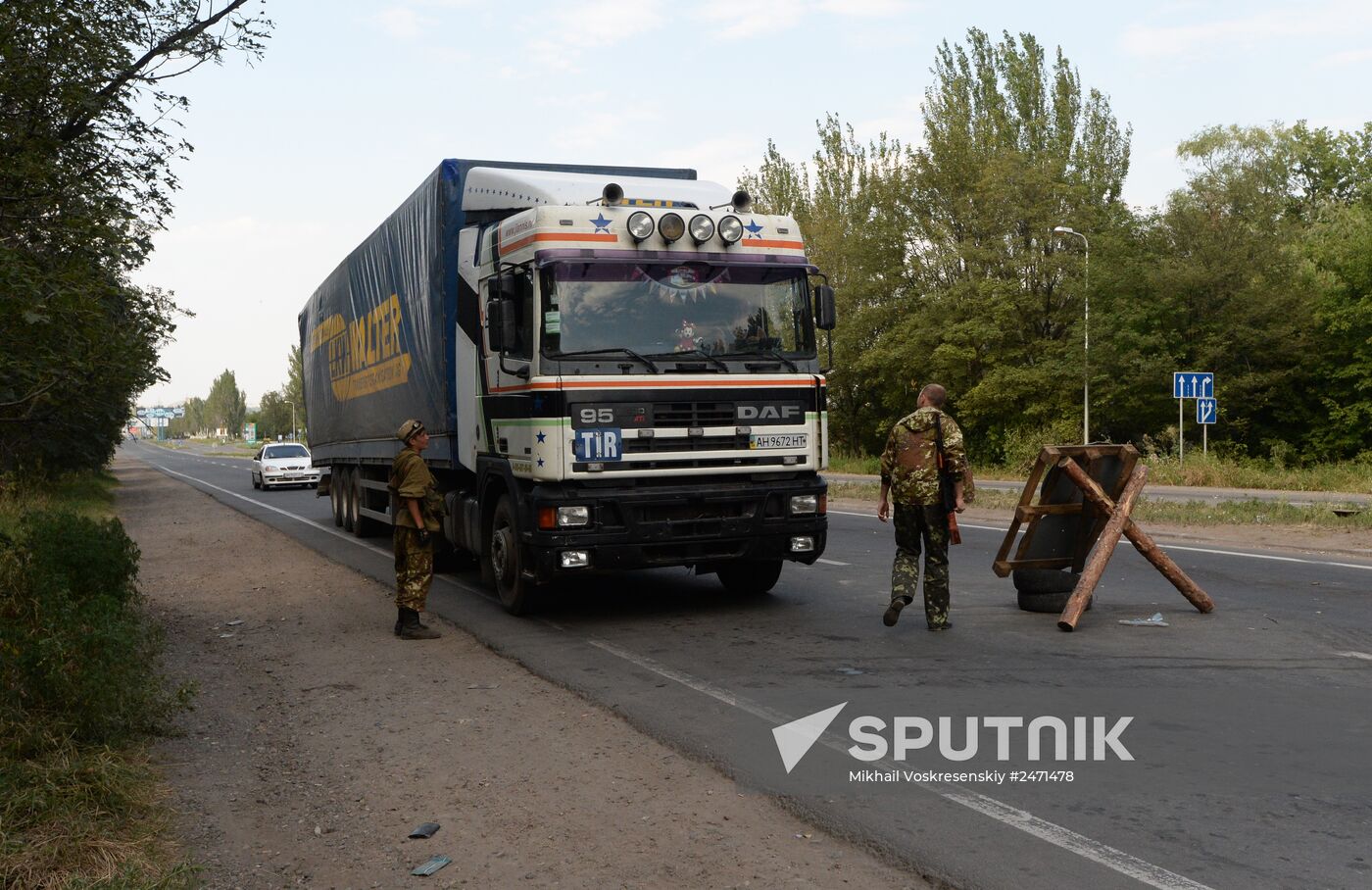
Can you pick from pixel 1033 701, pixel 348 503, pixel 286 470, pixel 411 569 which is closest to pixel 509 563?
pixel 411 569

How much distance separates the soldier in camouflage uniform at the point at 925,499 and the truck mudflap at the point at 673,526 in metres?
0.96

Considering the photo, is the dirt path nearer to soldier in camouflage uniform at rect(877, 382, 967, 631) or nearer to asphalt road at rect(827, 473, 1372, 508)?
soldier in camouflage uniform at rect(877, 382, 967, 631)

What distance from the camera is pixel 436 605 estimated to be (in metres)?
11.1

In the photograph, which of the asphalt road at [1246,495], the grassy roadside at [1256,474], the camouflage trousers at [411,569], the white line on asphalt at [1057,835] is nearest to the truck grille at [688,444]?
the camouflage trousers at [411,569]

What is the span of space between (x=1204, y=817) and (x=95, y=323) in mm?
6417

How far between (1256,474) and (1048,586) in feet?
70.1

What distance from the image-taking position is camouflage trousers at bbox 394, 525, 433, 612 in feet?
30.9

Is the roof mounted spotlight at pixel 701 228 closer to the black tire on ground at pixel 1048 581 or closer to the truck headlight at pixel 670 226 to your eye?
the truck headlight at pixel 670 226

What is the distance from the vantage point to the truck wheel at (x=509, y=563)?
9898mm

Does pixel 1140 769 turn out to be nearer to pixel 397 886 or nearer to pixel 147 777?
pixel 397 886

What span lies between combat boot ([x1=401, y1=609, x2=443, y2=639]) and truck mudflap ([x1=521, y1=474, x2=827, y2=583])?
947 millimetres

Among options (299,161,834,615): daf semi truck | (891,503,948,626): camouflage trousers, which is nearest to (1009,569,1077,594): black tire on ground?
(891,503,948,626): camouflage trousers

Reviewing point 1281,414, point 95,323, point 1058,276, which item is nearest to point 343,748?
point 95,323

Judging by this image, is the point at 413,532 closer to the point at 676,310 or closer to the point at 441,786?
the point at 676,310
